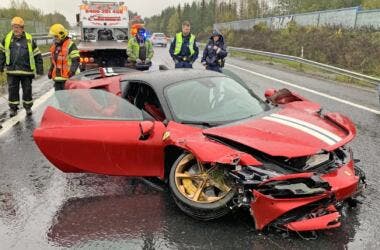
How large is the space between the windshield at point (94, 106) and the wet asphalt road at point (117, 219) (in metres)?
0.81

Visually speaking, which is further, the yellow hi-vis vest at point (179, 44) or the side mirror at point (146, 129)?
the yellow hi-vis vest at point (179, 44)

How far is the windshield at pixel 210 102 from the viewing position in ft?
17.1

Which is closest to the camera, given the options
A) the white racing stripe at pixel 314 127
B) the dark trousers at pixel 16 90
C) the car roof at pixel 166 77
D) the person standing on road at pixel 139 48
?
the white racing stripe at pixel 314 127

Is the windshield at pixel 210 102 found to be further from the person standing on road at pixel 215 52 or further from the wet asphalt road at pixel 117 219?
the person standing on road at pixel 215 52

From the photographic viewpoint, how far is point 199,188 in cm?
440

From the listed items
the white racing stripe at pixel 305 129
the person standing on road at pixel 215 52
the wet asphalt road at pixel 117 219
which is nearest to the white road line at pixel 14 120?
the wet asphalt road at pixel 117 219

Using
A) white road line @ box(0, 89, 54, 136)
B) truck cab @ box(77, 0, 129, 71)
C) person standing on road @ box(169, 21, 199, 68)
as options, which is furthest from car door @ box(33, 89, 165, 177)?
truck cab @ box(77, 0, 129, 71)

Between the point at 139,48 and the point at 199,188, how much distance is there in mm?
7466

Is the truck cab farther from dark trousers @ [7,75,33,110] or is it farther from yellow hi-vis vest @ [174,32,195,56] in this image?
dark trousers @ [7,75,33,110]

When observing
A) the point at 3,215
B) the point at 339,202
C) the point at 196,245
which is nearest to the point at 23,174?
the point at 3,215

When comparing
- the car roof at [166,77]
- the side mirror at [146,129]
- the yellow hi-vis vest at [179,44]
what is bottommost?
the side mirror at [146,129]

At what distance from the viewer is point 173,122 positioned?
16.4 ft

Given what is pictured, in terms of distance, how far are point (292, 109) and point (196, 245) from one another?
2.28 meters

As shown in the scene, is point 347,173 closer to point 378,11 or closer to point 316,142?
point 316,142
